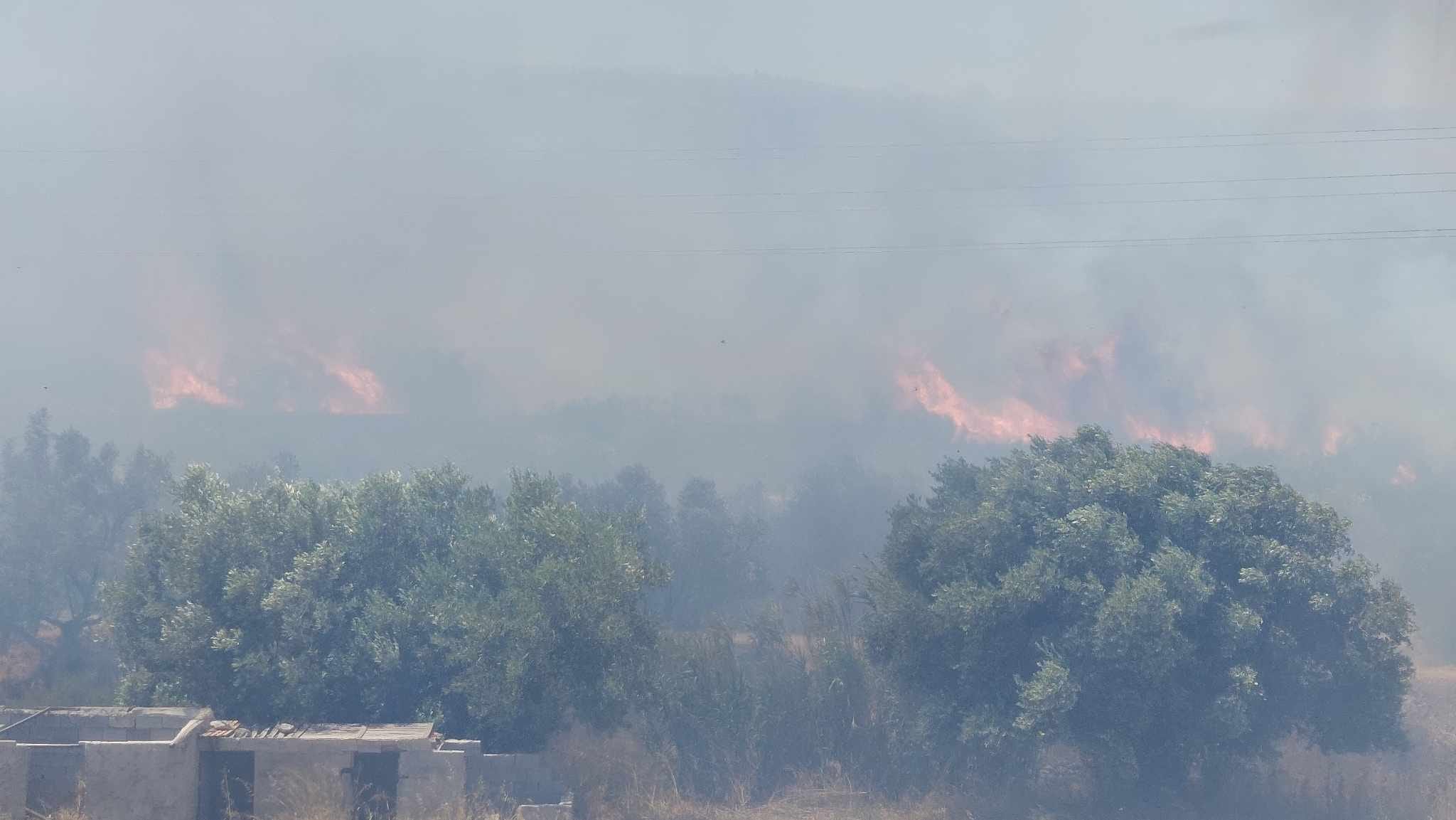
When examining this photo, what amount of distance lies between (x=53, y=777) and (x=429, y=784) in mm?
7045

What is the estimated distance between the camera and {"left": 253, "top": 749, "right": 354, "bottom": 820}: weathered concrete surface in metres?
20.4

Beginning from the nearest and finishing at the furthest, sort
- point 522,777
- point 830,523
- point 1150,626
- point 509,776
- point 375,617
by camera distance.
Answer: point 509,776
point 522,777
point 1150,626
point 375,617
point 830,523

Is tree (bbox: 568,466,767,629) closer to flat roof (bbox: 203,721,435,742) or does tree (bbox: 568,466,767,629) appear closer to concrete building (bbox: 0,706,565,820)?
flat roof (bbox: 203,721,435,742)

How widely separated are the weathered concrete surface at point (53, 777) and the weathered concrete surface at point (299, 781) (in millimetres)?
3197

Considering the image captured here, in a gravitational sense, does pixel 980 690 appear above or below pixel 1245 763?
above

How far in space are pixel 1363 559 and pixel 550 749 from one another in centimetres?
2006

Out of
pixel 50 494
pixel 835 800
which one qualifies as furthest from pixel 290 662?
pixel 50 494

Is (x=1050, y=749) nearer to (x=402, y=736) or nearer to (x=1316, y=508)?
(x=1316, y=508)

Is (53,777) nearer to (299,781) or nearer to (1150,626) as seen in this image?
(299,781)

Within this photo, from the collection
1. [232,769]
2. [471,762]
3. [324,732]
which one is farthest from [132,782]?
[471,762]

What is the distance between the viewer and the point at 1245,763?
26.6 meters

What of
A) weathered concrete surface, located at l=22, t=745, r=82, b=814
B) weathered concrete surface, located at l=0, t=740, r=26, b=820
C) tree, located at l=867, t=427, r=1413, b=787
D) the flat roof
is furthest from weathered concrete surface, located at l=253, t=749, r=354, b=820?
tree, located at l=867, t=427, r=1413, b=787

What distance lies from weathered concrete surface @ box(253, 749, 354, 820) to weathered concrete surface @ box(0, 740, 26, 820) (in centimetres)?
398

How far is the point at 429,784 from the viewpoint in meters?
20.7
